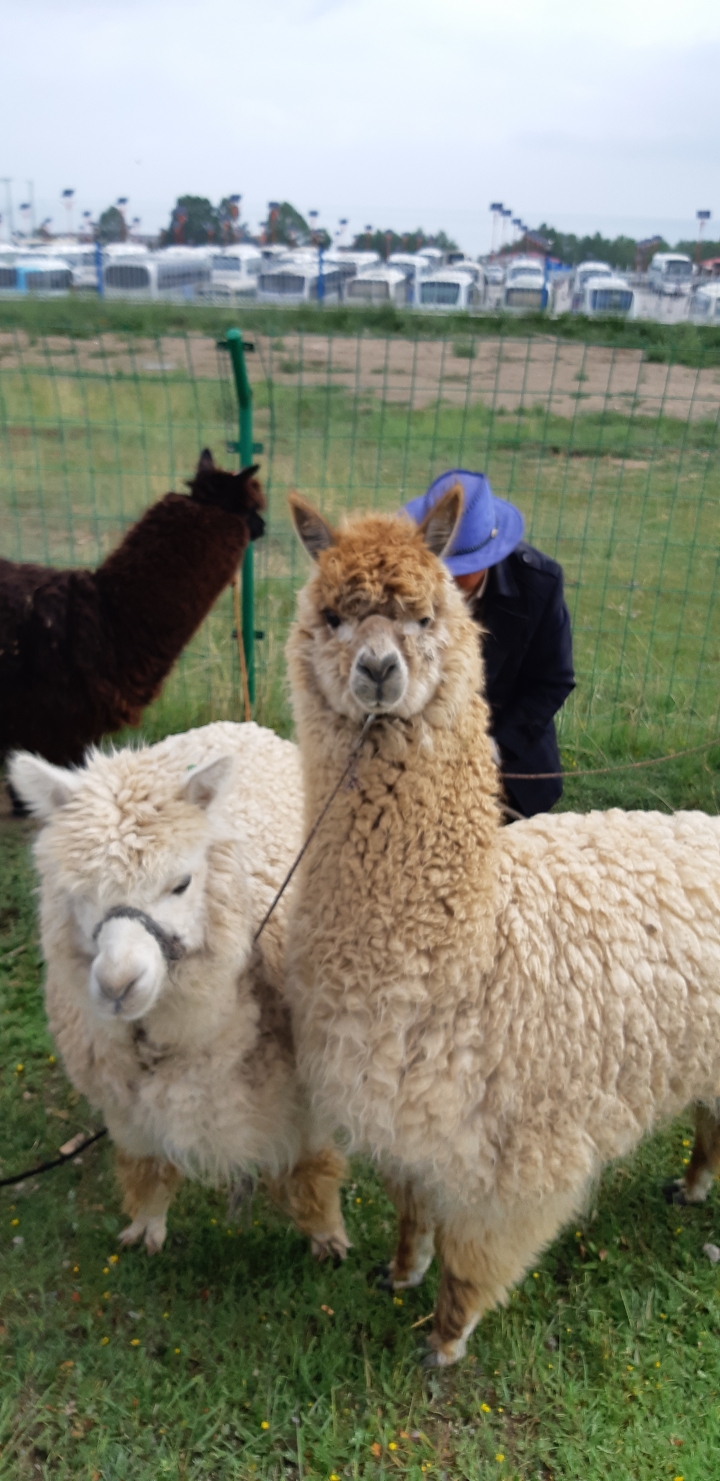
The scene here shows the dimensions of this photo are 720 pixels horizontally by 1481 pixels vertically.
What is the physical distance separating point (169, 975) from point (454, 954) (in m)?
0.52

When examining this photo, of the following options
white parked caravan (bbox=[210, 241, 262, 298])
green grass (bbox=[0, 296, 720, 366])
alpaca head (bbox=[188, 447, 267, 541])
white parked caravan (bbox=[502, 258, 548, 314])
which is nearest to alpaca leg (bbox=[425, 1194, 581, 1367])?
alpaca head (bbox=[188, 447, 267, 541])

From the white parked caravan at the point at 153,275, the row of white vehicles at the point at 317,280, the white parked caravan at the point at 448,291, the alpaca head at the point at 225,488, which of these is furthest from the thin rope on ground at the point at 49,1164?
the white parked caravan at the point at 153,275

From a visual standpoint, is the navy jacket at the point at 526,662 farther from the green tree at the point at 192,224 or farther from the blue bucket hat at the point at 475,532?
the green tree at the point at 192,224

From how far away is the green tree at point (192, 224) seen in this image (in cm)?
2364

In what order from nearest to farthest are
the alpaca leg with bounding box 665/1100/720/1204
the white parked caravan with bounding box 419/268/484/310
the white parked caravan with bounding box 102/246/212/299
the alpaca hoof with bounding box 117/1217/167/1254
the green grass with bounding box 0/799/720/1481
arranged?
1. the green grass with bounding box 0/799/720/1481
2. the alpaca hoof with bounding box 117/1217/167/1254
3. the alpaca leg with bounding box 665/1100/720/1204
4. the white parked caravan with bounding box 419/268/484/310
5. the white parked caravan with bounding box 102/246/212/299

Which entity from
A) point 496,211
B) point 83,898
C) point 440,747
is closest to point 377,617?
point 440,747

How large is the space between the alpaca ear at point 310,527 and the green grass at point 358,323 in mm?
2559

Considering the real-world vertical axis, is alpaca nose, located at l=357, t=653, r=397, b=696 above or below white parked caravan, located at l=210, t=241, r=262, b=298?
below

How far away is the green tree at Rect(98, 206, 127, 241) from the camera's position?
2272 cm

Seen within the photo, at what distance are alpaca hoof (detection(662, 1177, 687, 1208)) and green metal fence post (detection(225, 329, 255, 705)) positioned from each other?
254cm

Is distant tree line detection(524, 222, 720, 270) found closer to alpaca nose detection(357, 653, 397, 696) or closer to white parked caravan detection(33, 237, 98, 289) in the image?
white parked caravan detection(33, 237, 98, 289)

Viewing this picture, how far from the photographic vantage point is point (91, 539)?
624 centimetres

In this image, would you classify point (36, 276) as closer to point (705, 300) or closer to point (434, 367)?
point (434, 367)

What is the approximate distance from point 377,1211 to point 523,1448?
2.10 feet
